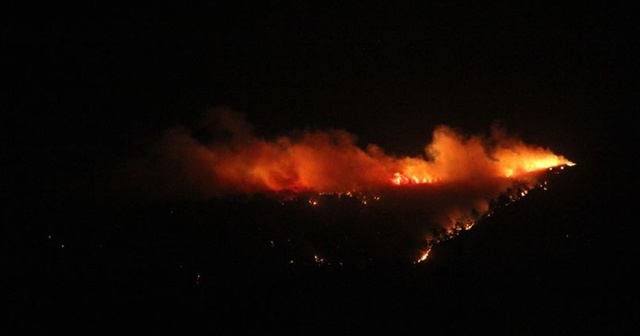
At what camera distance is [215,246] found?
94.2 ft

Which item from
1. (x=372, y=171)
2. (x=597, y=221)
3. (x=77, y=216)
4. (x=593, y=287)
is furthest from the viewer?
(x=372, y=171)

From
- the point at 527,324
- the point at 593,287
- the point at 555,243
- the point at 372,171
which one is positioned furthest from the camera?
the point at 372,171

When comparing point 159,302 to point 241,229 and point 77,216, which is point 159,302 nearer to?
point 241,229

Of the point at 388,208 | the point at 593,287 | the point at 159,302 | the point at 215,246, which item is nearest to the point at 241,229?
the point at 215,246

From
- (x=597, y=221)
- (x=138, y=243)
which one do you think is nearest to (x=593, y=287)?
(x=597, y=221)

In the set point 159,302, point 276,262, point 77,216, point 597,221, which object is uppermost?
point 77,216

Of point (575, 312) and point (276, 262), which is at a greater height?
point (276, 262)

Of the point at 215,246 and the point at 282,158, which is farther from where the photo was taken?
the point at 282,158

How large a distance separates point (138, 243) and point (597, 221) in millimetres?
26000

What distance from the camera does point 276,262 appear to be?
27312mm

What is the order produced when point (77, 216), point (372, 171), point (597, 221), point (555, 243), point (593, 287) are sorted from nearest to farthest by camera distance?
1. point (593, 287)
2. point (555, 243)
3. point (597, 221)
4. point (77, 216)
5. point (372, 171)

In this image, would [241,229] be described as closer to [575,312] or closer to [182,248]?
[182,248]

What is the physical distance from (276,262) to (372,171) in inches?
686

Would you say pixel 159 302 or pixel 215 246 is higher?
pixel 215 246
